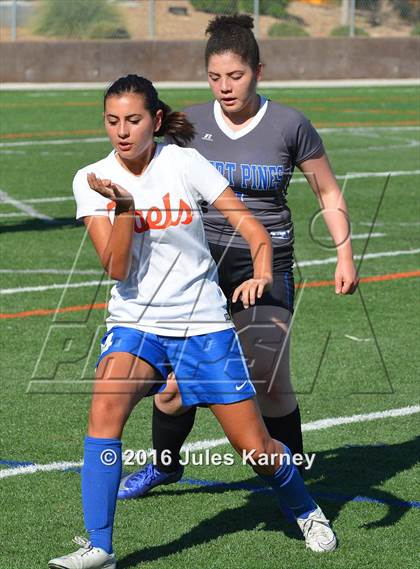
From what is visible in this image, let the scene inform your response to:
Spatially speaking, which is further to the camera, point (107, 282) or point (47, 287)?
point (107, 282)

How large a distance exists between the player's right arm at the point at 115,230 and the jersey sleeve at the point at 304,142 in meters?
1.29

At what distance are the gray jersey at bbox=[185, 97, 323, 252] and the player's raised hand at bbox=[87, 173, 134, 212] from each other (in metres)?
1.08

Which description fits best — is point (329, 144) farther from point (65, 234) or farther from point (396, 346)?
point (396, 346)

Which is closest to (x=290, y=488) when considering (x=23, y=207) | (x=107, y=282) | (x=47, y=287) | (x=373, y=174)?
(x=47, y=287)

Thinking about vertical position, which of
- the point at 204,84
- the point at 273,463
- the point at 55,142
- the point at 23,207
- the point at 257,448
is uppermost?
the point at 257,448

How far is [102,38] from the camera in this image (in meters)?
36.7

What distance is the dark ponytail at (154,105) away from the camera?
481 centimetres

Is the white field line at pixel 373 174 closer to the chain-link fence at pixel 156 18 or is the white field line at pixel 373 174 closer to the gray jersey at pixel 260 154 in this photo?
the gray jersey at pixel 260 154

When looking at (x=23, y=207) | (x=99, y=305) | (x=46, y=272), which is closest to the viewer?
(x=99, y=305)

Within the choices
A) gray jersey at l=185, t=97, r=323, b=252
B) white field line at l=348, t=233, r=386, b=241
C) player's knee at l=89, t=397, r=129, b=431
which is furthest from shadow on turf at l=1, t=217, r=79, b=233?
player's knee at l=89, t=397, r=129, b=431

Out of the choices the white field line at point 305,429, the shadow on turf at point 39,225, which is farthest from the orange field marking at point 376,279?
the shadow on turf at point 39,225

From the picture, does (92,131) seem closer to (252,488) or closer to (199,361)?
(252,488)

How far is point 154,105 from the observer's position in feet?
16.0

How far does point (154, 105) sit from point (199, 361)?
3.34ft
